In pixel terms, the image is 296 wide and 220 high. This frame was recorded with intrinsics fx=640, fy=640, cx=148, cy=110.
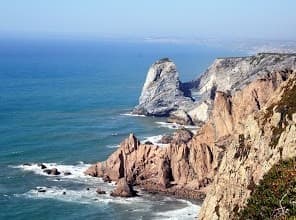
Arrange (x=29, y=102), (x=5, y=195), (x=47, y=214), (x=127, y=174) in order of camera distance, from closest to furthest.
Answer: (x=47, y=214) < (x=5, y=195) < (x=127, y=174) < (x=29, y=102)

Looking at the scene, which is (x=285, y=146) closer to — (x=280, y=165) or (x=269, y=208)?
(x=280, y=165)

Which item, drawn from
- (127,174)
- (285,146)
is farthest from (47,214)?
(285,146)

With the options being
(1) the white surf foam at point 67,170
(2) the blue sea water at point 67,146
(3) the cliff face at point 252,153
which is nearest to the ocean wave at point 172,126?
(2) the blue sea water at point 67,146

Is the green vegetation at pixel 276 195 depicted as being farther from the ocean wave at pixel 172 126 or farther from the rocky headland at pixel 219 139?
the ocean wave at pixel 172 126

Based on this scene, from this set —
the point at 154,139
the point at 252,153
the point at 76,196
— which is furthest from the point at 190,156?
the point at 154,139

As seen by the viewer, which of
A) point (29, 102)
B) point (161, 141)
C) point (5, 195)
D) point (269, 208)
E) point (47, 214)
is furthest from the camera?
point (29, 102)

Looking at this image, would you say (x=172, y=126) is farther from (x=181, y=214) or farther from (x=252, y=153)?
(x=252, y=153)
